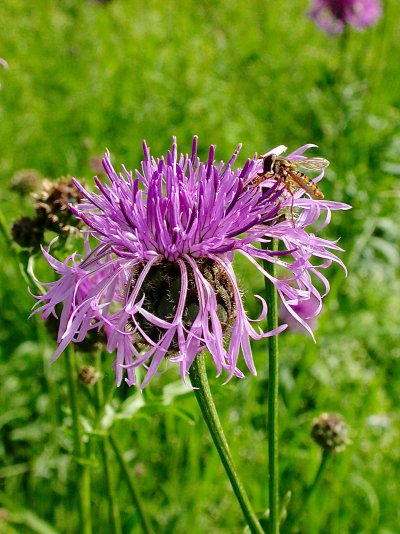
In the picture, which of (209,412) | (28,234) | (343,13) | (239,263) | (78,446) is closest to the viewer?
(209,412)

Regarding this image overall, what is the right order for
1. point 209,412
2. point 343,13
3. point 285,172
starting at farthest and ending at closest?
1. point 343,13
2. point 285,172
3. point 209,412

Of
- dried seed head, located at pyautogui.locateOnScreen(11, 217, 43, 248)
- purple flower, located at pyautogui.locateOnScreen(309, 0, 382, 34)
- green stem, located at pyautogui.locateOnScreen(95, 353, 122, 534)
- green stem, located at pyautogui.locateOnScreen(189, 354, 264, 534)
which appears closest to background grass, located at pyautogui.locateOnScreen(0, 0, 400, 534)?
green stem, located at pyautogui.locateOnScreen(95, 353, 122, 534)

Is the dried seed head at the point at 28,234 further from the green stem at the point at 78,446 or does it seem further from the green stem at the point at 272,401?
the green stem at the point at 272,401

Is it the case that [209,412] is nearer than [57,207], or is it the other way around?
[209,412]

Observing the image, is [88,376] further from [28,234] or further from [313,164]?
[313,164]

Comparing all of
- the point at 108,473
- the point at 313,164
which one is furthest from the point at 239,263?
the point at 313,164

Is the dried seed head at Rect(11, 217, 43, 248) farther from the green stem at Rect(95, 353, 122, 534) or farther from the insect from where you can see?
the insect
